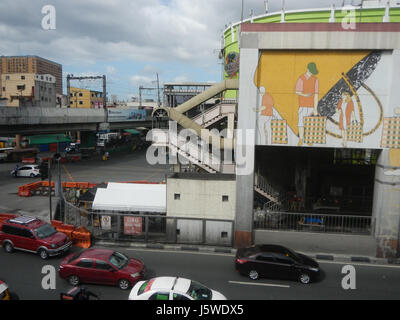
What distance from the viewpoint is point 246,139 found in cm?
1405

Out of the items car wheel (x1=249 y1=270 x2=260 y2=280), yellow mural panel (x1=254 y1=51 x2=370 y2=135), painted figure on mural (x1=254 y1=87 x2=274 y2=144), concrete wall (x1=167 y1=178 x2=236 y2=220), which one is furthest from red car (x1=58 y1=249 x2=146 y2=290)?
yellow mural panel (x1=254 y1=51 x2=370 y2=135)

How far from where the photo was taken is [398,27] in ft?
42.6

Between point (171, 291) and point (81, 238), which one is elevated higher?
point (171, 291)

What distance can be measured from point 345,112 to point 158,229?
10319 millimetres

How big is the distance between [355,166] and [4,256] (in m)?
20.1

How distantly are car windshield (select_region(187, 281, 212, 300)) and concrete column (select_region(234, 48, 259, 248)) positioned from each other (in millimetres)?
5496

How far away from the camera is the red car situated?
10.9 metres

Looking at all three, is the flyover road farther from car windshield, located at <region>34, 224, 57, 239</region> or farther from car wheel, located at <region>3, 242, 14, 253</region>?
car windshield, located at <region>34, 224, 57, 239</region>

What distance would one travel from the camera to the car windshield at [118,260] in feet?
36.4

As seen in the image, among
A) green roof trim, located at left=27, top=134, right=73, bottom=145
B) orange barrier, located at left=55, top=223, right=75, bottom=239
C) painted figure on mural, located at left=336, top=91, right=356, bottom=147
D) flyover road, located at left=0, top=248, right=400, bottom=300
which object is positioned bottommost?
flyover road, located at left=0, top=248, right=400, bottom=300

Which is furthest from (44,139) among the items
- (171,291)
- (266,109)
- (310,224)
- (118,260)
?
(171,291)

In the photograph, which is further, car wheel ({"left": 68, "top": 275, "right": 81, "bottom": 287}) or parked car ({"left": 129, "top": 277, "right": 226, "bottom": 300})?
car wheel ({"left": 68, "top": 275, "right": 81, "bottom": 287})

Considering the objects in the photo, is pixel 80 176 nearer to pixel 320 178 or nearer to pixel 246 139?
pixel 320 178

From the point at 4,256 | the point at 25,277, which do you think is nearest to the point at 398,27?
the point at 25,277
